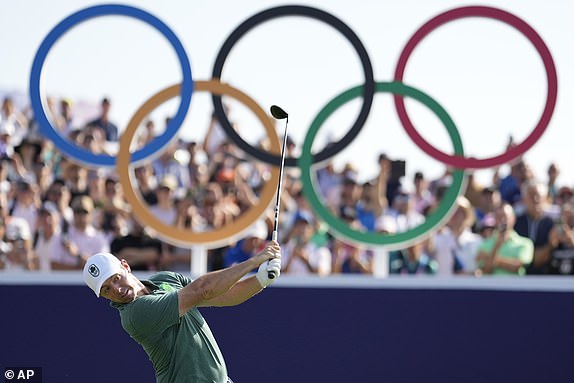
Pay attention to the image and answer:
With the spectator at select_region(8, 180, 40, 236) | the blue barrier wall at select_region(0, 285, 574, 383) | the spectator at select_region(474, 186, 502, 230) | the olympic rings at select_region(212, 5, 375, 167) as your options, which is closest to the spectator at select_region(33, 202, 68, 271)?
the spectator at select_region(8, 180, 40, 236)

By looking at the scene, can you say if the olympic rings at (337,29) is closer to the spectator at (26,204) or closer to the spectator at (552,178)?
the spectator at (26,204)

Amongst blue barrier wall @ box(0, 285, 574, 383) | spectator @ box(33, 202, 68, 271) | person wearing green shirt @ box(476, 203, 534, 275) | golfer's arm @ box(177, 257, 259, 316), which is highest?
golfer's arm @ box(177, 257, 259, 316)

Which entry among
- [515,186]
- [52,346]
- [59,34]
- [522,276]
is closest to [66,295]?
[52,346]

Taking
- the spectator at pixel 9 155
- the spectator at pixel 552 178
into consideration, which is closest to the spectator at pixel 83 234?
the spectator at pixel 9 155

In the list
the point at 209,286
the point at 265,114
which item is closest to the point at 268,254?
the point at 209,286

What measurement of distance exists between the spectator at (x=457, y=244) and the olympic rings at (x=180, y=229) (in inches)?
78.3

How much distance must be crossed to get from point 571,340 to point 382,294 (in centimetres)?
161

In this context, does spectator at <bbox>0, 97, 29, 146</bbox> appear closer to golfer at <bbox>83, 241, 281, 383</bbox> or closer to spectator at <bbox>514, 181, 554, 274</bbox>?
spectator at <bbox>514, 181, 554, 274</bbox>

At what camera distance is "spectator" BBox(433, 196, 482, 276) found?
11.1m

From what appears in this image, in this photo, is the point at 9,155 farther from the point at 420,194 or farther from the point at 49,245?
the point at 420,194

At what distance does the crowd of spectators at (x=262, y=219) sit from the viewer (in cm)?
1089

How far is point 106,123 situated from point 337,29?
4691 millimetres

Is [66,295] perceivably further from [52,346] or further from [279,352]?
[279,352]

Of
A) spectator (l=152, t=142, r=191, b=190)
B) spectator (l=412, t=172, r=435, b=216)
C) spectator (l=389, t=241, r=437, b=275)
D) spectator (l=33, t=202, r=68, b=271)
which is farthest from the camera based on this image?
spectator (l=152, t=142, r=191, b=190)
